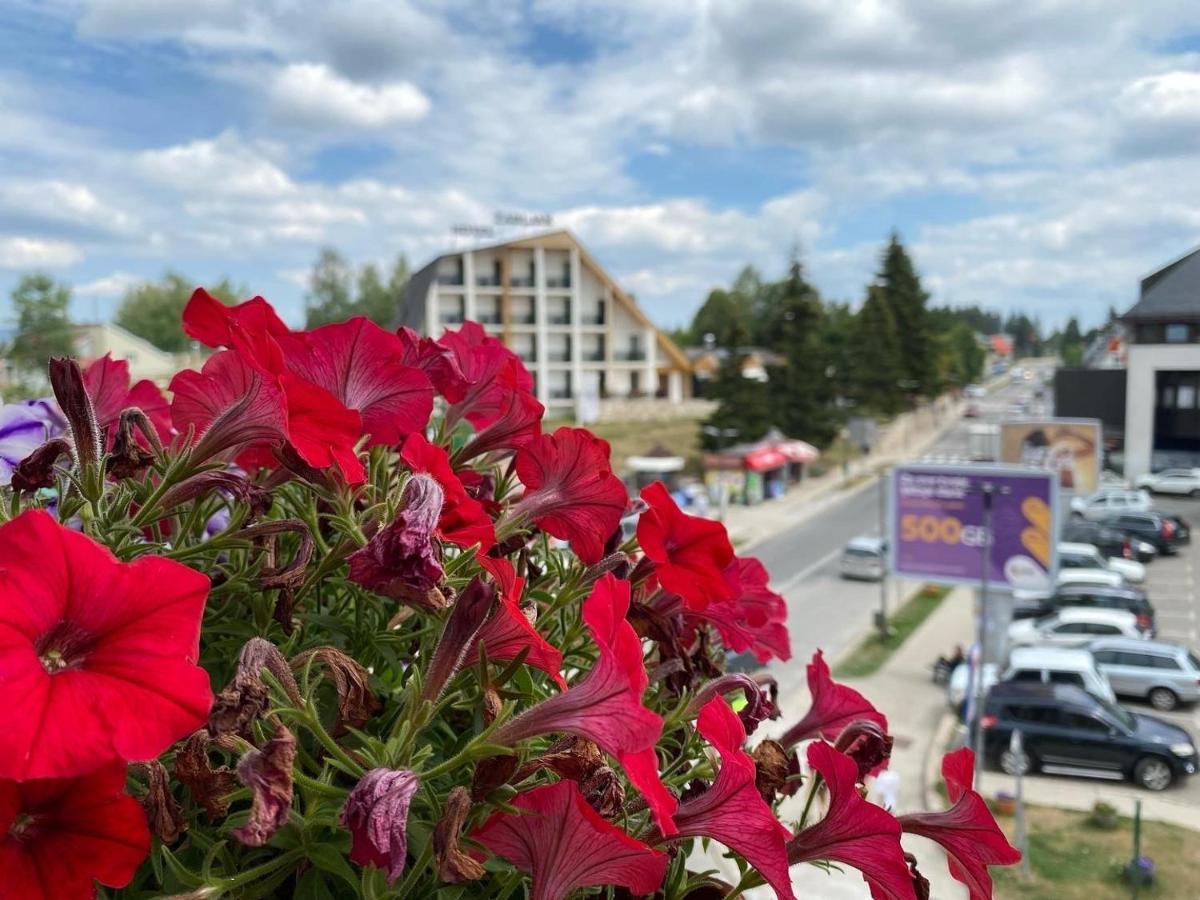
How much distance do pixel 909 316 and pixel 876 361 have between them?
19.5ft

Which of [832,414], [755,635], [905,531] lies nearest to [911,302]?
[832,414]

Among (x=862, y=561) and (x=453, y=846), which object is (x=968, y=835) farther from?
(x=862, y=561)

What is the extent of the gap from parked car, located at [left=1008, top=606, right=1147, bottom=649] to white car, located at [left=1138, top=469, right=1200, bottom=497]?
14.8 metres

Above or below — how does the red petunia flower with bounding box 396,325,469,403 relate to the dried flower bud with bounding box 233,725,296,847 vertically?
above

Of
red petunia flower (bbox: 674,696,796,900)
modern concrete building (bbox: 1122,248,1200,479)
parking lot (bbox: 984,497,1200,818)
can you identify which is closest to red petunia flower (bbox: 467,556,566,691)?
red petunia flower (bbox: 674,696,796,900)

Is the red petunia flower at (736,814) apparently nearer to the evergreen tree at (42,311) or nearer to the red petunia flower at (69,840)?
the red petunia flower at (69,840)

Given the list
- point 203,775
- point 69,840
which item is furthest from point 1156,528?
point 69,840

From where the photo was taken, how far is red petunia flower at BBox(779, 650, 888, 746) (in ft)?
4.25

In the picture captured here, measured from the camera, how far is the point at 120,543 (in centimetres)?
96

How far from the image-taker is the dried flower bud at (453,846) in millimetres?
790

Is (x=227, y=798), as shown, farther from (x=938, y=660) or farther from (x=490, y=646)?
(x=938, y=660)

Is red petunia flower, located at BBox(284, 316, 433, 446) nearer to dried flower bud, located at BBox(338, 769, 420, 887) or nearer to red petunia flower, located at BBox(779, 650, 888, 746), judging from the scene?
dried flower bud, located at BBox(338, 769, 420, 887)

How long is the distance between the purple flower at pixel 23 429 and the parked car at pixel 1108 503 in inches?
1086

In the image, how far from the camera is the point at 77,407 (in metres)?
0.98
